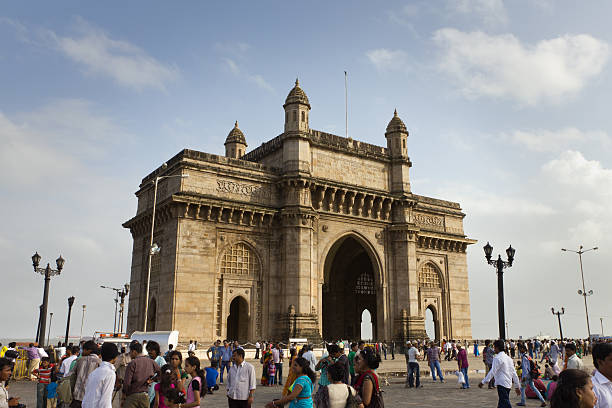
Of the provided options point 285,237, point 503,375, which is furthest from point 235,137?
point 503,375

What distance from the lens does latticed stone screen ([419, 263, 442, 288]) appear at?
4075 centimetres

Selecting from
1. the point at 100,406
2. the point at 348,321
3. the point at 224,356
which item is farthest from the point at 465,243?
the point at 100,406

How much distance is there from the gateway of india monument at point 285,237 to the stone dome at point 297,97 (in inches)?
3.0

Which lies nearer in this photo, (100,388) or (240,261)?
(100,388)

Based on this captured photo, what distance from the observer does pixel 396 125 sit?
39.5 m

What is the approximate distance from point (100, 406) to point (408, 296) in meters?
31.8

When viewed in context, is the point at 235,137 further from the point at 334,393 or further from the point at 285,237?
the point at 334,393

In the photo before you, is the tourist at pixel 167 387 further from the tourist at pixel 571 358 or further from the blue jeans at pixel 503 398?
the tourist at pixel 571 358

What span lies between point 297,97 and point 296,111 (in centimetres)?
96

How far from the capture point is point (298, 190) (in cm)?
3297

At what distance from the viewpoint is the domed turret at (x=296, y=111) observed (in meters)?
33.9

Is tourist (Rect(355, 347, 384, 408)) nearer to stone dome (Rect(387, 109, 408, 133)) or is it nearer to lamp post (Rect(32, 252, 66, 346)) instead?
lamp post (Rect(32, 252, 66, 346))

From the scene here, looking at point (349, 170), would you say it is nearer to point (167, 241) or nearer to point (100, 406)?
point (167, 241)

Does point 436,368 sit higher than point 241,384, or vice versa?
point 241,384
